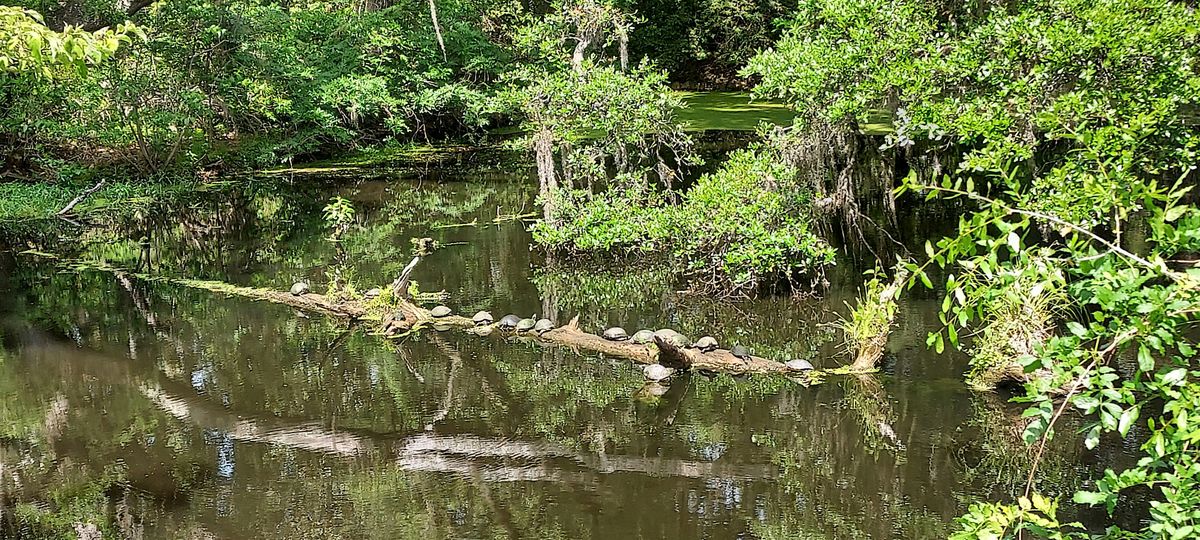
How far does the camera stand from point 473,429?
6.62 m

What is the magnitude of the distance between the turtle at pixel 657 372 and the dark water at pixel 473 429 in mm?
137

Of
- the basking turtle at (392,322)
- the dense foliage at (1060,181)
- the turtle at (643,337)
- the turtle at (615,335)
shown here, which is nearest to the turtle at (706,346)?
the turtle at (643,337)

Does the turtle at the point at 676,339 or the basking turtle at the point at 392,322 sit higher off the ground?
the turtle at the point at 676,339

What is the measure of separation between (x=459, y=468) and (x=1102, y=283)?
4.55 meters

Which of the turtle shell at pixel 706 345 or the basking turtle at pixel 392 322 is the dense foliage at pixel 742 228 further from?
the basking turtle at pixel 392 322

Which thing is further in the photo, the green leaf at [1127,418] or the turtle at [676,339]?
the turtle at [676,339]

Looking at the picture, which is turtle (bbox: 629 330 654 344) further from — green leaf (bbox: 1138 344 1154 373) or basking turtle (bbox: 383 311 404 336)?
green leaf (bbox: 1138 344 1154 373)

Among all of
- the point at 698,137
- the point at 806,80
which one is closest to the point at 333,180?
the point at 698,137

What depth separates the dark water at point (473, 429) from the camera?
209 inches

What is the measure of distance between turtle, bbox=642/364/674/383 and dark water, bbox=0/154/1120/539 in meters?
0.14

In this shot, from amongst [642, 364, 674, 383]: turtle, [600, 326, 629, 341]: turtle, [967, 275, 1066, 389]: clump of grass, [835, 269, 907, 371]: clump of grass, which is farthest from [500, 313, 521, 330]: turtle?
[967, 275, 1066, 389]: clump of grass

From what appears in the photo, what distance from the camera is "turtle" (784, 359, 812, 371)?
739 centimetres

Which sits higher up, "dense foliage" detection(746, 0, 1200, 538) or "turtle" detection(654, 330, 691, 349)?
"dense foliage" detection(746, 0, 1200, 538)

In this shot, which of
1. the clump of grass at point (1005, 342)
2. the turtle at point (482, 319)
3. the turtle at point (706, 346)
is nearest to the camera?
the clump of grass at point (1005, 342)
